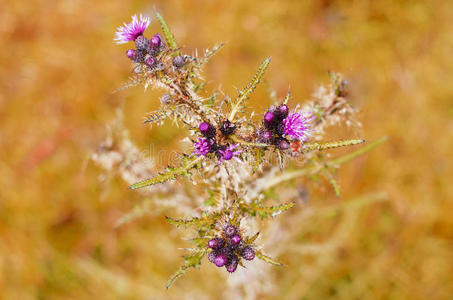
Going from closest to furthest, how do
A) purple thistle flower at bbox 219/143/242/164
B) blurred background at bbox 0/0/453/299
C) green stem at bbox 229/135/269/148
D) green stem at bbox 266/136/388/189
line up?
green stem at bbox 229/135/269/148
purple thistle flower at bbox 219/143/242/164
green stem at bbox 266/136/388/189
blurred background at bbox 0/0/453/299

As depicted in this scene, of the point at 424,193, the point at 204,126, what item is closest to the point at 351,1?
the point at 424,193

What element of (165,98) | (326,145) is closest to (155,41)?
(165,98)

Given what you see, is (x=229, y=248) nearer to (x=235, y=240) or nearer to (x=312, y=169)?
(x=235, y=240)

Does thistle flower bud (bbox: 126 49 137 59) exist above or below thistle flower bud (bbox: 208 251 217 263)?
above

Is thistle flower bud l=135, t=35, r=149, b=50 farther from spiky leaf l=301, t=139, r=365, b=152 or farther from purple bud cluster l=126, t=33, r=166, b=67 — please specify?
spiky leaf l=301, t=139, r=365, b=152

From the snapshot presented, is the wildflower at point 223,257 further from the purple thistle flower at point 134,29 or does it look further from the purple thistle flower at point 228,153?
the purple thistle flower at point 134,29

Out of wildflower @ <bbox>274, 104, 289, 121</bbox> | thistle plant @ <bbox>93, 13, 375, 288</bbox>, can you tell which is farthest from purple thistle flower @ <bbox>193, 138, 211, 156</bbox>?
wildflower @ <bbox>274, 104, 289, 121</bbox>

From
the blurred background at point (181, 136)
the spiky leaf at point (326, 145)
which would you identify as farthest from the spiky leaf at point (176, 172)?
the blurred background at point (181, 136)
